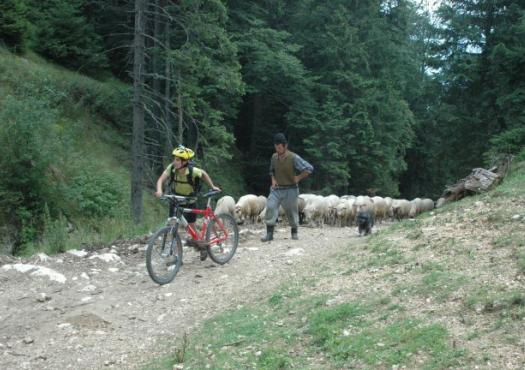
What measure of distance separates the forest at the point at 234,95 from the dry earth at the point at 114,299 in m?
1.95

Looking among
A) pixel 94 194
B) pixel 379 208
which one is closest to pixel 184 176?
pixel 94 194

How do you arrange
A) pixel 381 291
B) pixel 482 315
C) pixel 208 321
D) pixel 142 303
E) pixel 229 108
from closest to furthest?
pixel 482 315, pixel 381 291, pixel 208 321, pixel 142 303, pixel 229 108

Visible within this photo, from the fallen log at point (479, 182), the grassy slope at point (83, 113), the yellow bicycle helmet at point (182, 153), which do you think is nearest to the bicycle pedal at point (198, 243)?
the yellow bicycle helmet at point (182, 153)

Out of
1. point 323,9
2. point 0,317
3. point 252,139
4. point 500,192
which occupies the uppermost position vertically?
point 323,9

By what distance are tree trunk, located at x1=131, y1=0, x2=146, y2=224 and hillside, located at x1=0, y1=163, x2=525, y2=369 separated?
573 cm

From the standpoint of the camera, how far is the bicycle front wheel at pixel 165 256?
309 inches

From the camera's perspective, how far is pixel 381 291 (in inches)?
233

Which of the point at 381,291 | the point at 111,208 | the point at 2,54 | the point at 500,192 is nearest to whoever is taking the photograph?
the point at 381,291

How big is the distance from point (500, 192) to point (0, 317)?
305 inches

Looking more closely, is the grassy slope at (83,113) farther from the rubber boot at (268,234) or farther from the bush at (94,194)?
the rubber boot at (268,234)

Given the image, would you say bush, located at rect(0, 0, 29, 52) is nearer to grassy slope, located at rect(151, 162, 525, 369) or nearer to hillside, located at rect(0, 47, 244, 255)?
hillside, located at rect(0, 47, 244, 255)

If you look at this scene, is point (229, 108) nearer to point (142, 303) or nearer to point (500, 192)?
point (500, 192)

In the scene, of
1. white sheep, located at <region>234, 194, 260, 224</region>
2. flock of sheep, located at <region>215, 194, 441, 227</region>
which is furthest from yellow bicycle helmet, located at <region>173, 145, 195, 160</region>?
white sheep, located at <region>234, 194, 260, 224</region>

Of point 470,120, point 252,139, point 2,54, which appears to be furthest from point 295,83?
point 2,54
